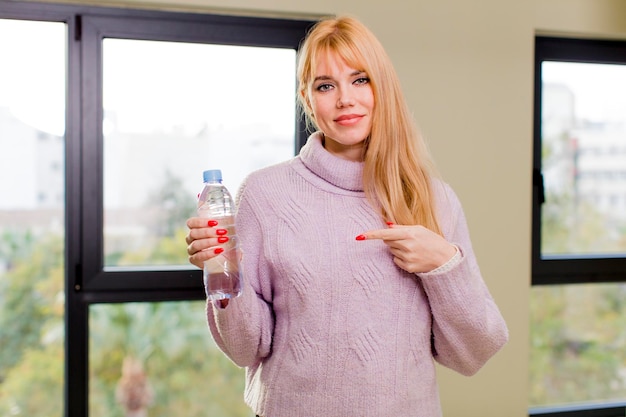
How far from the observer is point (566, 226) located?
282cm

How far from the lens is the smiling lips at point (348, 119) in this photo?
1.41 metres

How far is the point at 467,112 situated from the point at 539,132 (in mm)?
396

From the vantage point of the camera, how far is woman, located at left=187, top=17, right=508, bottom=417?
54.9 inches

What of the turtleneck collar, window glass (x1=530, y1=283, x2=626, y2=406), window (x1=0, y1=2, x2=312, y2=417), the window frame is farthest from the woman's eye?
window glass (x1=530, y1=283, x2=626, y2=406)

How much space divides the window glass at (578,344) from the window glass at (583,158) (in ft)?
0.58

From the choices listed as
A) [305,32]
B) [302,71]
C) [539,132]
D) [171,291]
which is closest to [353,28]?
→ [302,71]

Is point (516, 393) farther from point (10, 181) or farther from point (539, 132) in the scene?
point (10, 181)

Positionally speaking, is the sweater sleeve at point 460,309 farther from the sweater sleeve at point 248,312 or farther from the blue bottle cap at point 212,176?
the blue bottle cap at point 212,176

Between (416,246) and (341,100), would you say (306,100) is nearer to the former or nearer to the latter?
(341,100)

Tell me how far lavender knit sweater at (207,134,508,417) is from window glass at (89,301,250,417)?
38.7 inches

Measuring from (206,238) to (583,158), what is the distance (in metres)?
2.04

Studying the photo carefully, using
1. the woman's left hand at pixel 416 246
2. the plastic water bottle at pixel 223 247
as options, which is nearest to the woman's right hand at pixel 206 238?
the plastic water bottle at pixel 223 247

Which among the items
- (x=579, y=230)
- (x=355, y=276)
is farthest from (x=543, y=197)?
(x=355, y=276)

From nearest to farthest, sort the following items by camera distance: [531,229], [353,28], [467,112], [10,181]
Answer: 1. [353,28]
2. [10,181]
3. [467,112]
4. [531,229]
